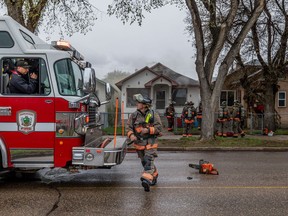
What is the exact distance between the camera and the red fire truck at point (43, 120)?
666 centimetres

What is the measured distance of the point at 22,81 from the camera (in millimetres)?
6680

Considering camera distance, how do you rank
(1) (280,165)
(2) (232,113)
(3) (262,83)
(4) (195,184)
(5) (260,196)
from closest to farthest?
(5) (260,196), (4) (195,184), (1) (280,165), (2) (232,113), (3) (262,83)

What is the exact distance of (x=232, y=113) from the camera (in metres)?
18.9

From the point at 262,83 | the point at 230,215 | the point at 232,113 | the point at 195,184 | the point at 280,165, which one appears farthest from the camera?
the point at 262,83

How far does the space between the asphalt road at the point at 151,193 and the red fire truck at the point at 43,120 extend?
57cm

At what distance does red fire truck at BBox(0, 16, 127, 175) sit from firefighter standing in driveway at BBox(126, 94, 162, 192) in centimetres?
44

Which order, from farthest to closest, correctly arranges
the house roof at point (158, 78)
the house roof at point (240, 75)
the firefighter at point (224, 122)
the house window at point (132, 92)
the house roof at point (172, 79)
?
the house window at point (132, 92)
the house roof at point (172, 79)
the house roof at point (158, 78)
the house roof at point (240, 75)
the firefighter at point (224, 122)

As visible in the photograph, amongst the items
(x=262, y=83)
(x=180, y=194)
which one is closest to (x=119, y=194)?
(x=180, y=194)

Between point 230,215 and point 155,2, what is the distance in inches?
482

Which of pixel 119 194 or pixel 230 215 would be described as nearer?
pixel 230 215

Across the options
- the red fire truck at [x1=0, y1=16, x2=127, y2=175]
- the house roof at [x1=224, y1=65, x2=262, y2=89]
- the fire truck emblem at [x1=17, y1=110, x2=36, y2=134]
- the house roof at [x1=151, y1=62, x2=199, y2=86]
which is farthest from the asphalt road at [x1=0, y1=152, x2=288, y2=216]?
the house roof at [x1=151, y1=62, x2=199, y2=86]

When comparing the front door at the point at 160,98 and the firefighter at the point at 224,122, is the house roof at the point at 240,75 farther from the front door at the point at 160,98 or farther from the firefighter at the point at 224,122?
the firefighter at the point at 224,122

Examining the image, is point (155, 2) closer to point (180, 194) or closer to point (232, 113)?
point (232, 113)

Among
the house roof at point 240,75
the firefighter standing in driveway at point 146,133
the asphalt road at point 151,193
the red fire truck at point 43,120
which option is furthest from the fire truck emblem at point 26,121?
the house roof at point 240,75
